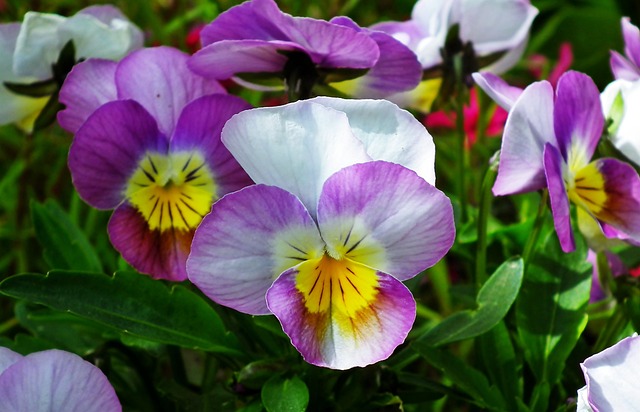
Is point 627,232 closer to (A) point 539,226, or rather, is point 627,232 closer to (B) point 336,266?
(A) point 539,226

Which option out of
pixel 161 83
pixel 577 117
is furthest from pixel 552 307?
pixel 161 83

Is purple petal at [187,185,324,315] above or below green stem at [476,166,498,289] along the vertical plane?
above

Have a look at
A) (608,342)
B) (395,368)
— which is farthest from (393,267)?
(608,342)

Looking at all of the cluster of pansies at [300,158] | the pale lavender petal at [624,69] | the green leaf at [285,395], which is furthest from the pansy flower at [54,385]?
the pale lavender petal at [624,69]

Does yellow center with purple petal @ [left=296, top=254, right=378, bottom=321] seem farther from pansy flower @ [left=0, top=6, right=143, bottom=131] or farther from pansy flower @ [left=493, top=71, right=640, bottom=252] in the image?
pansy flower @ [left=0, top=6, right=143, bottom=131]

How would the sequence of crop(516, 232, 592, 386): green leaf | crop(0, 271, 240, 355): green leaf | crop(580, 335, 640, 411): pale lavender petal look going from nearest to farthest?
crop(580, 335, 640, 411): pale lavender petal < crop(0, 271, 240, 355): green leaf < crop(516, 232, 592, 386): green leaf

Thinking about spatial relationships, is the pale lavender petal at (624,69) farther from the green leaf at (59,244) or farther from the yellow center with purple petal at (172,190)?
the green leaf at (59,244)

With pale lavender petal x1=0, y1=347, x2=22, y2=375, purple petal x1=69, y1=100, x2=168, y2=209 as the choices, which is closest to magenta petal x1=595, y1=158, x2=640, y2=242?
purple petal x1=69, y1=100, x2=168, y2=209
